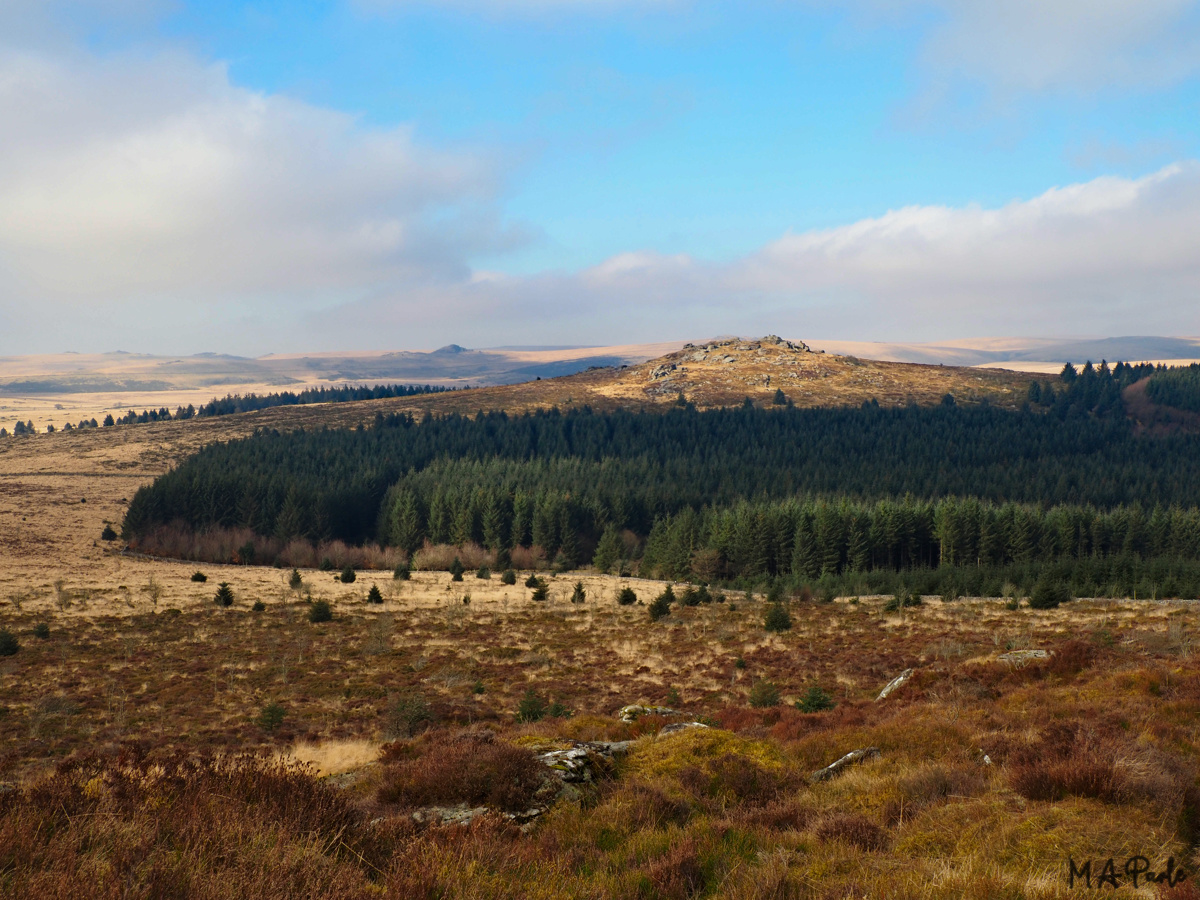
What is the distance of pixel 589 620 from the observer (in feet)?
171

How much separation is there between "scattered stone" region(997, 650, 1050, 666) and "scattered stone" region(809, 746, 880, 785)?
12.9 metres

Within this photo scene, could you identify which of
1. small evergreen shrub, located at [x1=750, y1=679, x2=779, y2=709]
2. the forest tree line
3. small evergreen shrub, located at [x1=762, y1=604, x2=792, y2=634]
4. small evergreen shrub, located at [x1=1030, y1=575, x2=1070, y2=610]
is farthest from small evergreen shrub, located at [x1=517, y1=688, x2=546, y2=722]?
the forest tree line

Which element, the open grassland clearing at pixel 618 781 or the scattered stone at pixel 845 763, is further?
the scattered stone at pixel 845 763

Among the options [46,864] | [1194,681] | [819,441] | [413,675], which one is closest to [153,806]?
[46,864]

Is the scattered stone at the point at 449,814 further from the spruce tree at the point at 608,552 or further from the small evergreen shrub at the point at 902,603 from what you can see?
the spruce tree at the point at 608,552

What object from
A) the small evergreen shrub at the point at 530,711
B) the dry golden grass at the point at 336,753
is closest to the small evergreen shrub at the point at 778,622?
the small evergreen shrub at the point at 530,711

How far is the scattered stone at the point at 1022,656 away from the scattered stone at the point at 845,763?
42.2 ft

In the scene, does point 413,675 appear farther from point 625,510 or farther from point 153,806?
point 625,510

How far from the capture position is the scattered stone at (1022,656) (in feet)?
78.1

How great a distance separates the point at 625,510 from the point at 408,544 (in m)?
40.0

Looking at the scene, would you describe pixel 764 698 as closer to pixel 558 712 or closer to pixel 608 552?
pixel 558 712

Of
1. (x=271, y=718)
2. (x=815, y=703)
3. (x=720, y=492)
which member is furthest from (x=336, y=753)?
(x=720, y=492)

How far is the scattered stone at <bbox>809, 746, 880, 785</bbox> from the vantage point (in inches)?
525

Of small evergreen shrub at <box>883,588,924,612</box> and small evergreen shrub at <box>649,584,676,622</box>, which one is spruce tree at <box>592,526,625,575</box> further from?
small evergreen shrub at <box>883,588,924,612</box>
